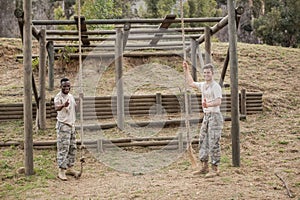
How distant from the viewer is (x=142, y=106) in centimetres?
939

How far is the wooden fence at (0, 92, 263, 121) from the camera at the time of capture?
896 cm

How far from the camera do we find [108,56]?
1326 cm

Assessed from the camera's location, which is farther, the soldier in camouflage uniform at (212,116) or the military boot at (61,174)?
the military boot at (61,174)

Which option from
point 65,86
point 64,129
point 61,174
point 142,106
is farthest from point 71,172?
point 142,106

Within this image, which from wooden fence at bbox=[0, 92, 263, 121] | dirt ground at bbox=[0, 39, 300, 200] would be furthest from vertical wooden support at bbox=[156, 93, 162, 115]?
dirt ground at bbox=[0, 39, 300, 200]

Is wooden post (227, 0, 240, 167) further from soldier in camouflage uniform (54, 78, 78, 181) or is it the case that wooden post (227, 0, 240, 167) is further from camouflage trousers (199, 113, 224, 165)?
soldier in camouflage uniform (54, 78, 78, 181)

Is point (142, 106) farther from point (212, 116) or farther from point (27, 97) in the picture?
point (212, 116)

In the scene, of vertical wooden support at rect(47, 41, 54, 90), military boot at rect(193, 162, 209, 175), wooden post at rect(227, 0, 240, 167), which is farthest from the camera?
vertical wooden support at rect(47, 41, 54, 90)

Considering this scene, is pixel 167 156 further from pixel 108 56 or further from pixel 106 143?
pixel 108 56

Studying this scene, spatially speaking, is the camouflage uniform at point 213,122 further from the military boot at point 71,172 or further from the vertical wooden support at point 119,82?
the vertical wooden support at point 119,82

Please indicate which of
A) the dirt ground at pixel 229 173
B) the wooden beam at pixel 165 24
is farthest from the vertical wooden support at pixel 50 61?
the wooden beam at pixel 165 24

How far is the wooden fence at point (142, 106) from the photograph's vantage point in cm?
896

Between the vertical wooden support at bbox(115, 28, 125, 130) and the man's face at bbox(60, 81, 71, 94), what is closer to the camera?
the man's face at bbox(60, 81, 71, 94)

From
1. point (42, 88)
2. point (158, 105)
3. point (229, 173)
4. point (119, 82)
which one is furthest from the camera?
point (158, 105)
